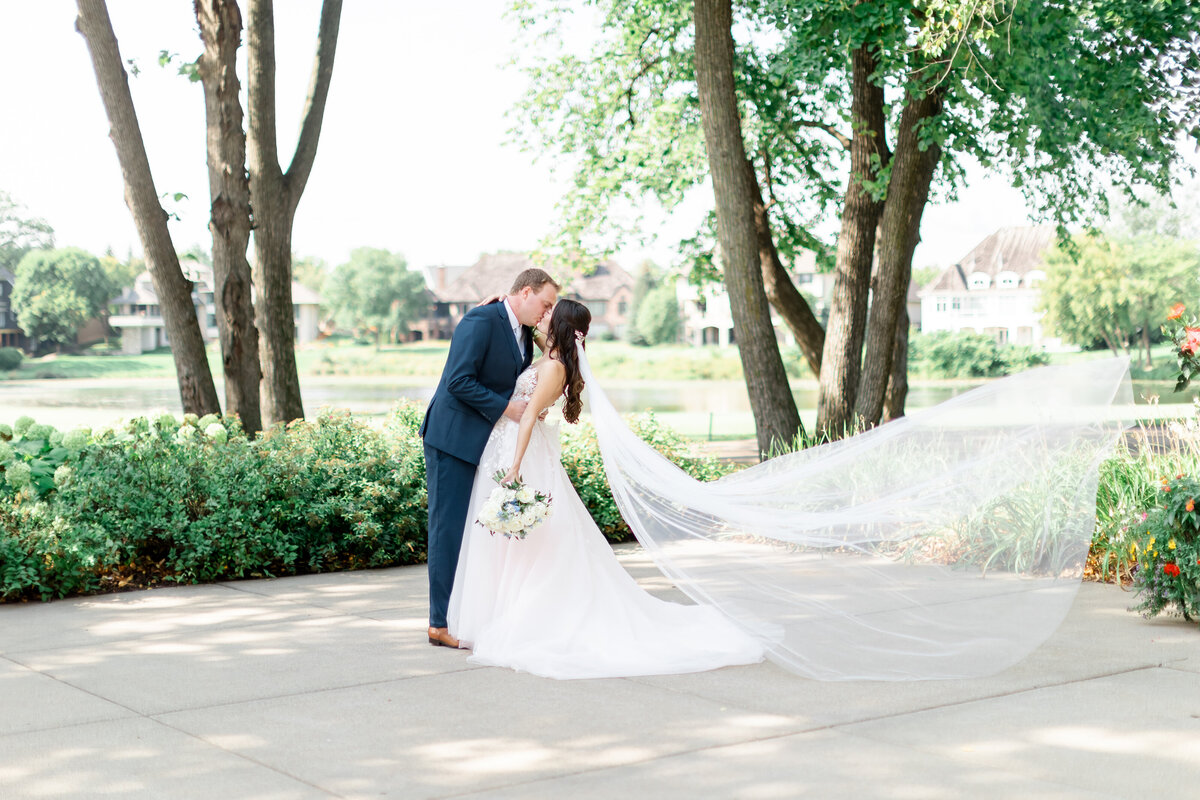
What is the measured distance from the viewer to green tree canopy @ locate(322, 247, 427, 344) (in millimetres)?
82812

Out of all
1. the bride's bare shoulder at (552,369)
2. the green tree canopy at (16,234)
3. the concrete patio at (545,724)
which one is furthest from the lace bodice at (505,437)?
the green tree canopy at (16,234)

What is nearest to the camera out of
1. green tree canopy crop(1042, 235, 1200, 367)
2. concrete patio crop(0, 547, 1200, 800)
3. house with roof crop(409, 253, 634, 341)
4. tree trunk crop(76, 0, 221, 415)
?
concrete patio crop(0, 547, 1200, 800)

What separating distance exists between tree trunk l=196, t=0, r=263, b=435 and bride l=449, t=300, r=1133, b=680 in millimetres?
5767

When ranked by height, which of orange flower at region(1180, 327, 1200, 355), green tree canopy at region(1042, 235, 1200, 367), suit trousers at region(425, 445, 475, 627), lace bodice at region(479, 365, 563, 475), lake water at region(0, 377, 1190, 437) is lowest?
lake water at region(0, 377, 1190, 437)

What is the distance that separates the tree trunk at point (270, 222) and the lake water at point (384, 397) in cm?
151

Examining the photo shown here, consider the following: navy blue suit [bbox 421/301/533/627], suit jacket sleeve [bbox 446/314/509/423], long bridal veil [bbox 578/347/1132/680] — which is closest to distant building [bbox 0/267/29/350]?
navy blue suit [bbox 421/301/533/627]

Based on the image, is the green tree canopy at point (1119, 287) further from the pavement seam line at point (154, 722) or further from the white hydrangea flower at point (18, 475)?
the pavement seam line at point (154, 722)

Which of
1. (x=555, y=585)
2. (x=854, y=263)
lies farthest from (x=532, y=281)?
(x=854, y=263)

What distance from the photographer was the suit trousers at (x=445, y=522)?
639 centimetres

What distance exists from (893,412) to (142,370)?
32117 millimetres

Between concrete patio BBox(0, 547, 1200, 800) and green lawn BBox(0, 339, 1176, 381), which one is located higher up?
green lawn BBox(0, 339, 1176, 381)

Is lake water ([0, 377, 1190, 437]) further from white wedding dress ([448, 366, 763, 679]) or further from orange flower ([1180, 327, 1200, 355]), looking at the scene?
orange flower ([1180, 327, 1200, 355])

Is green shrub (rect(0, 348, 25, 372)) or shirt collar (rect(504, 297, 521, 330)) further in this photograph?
green shrub (rect(0, 348, 25, 372))

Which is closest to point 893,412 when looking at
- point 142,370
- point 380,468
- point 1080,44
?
point 1080,44
